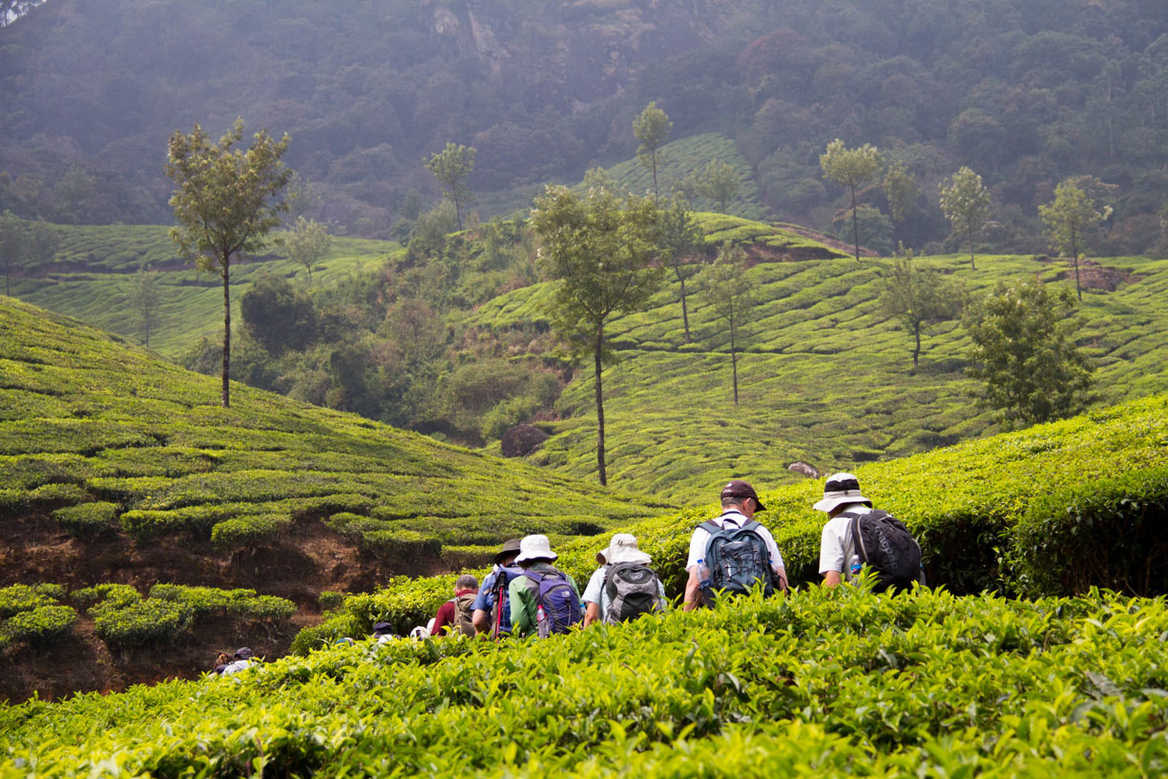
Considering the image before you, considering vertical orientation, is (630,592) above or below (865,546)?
below

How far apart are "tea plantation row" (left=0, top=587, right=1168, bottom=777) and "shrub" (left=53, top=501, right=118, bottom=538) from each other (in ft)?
48.4

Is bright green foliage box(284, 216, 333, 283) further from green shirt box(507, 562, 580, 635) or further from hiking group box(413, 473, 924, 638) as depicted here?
green shirt box(507, 562, 580, 635)

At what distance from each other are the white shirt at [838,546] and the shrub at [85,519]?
17244 millimetres

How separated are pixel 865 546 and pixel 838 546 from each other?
0.31 meters

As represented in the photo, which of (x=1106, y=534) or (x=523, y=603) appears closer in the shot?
(x=1106, y=534)

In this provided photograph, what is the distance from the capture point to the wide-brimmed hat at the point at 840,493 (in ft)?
24.2

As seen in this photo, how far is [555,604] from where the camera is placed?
7754mm

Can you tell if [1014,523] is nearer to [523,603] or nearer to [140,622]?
[523,603]

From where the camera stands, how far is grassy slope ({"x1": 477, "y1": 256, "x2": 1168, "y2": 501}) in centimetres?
4441

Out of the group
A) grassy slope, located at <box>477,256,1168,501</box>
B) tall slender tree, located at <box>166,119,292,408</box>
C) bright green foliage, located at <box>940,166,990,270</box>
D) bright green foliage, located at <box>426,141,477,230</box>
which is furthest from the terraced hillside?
bright green foliage, located at <box>426,141,477,230</box>

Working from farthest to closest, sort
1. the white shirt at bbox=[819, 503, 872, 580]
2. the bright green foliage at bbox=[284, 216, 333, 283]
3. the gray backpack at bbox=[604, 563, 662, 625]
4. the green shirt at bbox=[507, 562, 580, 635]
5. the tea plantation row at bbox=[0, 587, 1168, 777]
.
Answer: the bright green foliage at bbox=[284, 216, 333, 283] → the green shirt at bbox=[507, 562, 580, 635] → the gray backpack at bbox=[604, 563, 662, 625] → the white shirt at bbox=[819, 503, 872, 580] → the tea plantation row at bbox=[0, 587, 1168, 777]

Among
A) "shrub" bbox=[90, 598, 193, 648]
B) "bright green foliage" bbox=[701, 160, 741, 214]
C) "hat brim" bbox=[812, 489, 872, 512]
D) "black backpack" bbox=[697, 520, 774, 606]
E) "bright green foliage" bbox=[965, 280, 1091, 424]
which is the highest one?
"bright green foliage" bbox=[701, 160, 741, 214]

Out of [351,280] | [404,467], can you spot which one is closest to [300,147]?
[351,280]

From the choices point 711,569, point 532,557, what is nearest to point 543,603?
point 532,557
